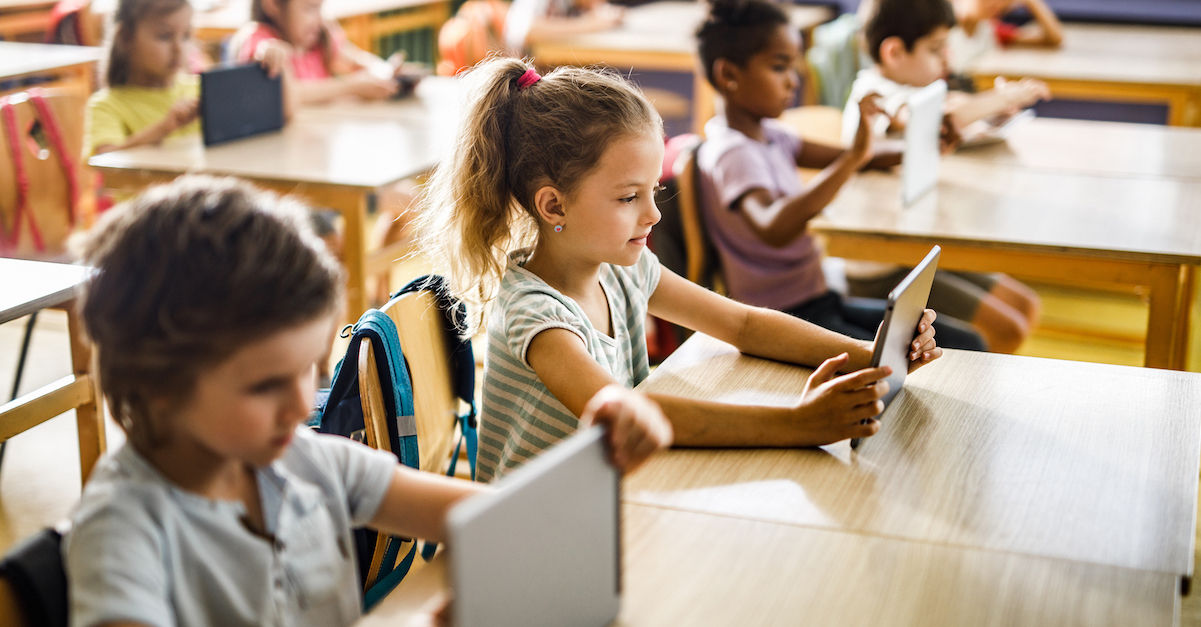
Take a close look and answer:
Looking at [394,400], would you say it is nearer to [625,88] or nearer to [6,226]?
[625,88]

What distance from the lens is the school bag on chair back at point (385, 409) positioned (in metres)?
1.16

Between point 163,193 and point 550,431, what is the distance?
1.91ft

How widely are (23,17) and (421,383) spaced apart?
4.31 metres

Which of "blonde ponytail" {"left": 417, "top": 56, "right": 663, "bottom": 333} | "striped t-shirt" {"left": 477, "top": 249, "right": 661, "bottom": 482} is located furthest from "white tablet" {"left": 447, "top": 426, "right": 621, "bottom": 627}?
"blonde ponytail" {"left": 417, "top": 56, "right": 663, "bottom": 333}

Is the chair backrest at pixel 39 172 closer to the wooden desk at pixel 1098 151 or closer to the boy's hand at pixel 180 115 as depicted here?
the boy's hand at pixel 180 115

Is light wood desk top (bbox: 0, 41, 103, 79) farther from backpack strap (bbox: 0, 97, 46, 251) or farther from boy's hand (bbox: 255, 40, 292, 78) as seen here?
backpack strap (bbox: 0, 97, 46, 251)

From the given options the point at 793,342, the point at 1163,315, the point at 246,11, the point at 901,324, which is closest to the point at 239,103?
the point at 793,342

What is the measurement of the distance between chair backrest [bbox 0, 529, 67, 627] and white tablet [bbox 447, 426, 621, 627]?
324 mm

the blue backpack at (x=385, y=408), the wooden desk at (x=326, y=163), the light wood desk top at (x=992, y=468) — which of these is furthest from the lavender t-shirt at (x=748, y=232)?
the blue backpack at (x=385, y=408)

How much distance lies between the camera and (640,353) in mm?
1457

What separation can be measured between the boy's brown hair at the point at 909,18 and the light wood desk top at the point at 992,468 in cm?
155

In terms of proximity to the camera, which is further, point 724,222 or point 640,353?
point 724,222

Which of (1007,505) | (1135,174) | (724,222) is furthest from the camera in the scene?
(1135,174)

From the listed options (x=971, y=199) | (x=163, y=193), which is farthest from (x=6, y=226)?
(x=971, y=199)
